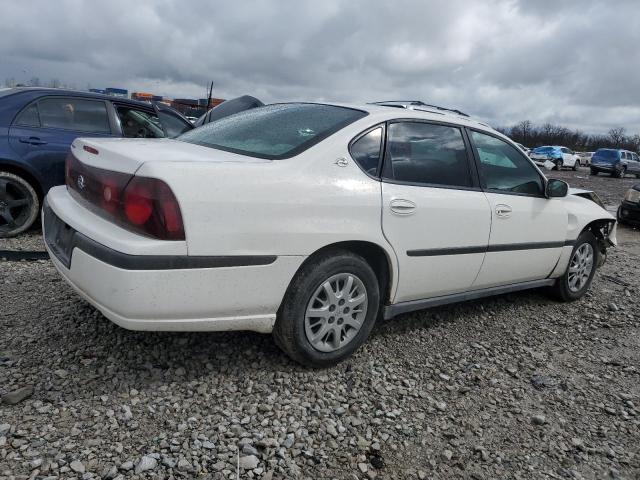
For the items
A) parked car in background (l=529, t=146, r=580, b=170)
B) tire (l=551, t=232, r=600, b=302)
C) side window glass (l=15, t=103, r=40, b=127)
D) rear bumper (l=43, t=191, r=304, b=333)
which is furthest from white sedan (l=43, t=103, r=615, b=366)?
parked car in background (l=529, t=146, r=580, b=170)

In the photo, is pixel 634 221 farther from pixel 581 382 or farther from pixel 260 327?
pixel 260 327

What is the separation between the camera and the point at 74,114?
5.29 metres

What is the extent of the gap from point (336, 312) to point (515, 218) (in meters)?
1.64

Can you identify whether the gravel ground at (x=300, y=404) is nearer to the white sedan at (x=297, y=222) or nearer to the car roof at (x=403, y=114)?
the white sedan at (x=297, y=222)

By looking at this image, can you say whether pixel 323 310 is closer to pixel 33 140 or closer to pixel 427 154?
pixel 427 154

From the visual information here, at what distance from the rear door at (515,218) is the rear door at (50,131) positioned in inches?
154

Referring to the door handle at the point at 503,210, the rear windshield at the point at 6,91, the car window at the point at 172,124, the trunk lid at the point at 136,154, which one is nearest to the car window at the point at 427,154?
the door handle at the point at 503,210

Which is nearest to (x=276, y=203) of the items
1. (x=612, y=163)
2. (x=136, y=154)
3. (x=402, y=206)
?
(x=136, y=154)

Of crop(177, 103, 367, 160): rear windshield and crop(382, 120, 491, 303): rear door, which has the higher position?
crop(177, 103, 367, 160): rear windshield

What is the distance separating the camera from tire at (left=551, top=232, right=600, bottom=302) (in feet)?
14.4

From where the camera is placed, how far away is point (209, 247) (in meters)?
2.29

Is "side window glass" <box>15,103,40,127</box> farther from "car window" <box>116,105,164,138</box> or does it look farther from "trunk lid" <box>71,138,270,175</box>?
"trunk lid" <box>71,138,270,175</box>

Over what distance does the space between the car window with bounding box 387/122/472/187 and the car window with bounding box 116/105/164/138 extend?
3628 millimetres

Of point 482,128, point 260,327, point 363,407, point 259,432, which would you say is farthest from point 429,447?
point 482,128
